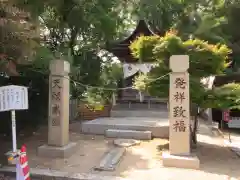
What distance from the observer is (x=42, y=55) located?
6.88m

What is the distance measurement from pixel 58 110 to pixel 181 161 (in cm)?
337

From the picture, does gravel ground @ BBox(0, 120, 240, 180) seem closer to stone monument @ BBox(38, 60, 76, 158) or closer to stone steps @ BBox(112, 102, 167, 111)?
stone monument @ BBox(38, 60, 76, 158)

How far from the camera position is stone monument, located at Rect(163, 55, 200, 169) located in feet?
20.4

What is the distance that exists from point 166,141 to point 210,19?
7861 mm

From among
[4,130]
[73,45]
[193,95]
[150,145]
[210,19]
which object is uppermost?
[210,19]

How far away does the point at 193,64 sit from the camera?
7055mm

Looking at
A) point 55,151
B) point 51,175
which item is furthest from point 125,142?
point 51,175

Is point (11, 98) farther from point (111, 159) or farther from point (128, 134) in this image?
point (128, 134)

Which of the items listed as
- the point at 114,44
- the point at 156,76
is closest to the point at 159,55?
the point at 156,76

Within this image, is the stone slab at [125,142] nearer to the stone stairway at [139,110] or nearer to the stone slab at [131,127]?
the stone slab at [131,127]

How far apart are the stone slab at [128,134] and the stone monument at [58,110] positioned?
2.71 metres

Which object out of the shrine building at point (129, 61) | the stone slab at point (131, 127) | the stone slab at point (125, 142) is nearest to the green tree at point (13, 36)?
the stone slab at point (125, 142)

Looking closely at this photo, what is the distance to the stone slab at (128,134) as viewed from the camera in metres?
9.12

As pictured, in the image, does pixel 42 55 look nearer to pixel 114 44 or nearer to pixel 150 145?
pixel 150 145
